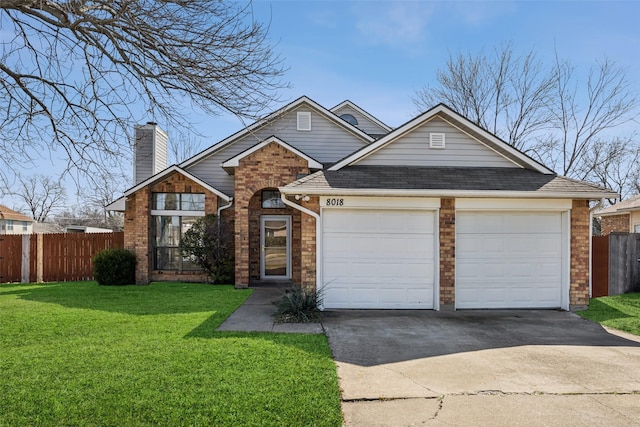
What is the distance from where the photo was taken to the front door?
1575 cm

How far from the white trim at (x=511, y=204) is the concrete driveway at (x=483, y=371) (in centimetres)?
269

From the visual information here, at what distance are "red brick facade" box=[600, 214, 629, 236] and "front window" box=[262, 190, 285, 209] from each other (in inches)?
604

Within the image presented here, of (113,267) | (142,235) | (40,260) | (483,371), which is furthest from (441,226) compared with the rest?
(40,260)

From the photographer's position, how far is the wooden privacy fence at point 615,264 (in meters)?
13.5

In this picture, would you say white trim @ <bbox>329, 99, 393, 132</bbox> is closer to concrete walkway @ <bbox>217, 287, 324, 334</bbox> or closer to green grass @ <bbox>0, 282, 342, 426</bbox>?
concrete walkway @ <bbox>217, 287, 324, 334</bbox>

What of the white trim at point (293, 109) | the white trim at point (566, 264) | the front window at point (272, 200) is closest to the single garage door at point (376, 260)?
the white trim at point (566, 264)

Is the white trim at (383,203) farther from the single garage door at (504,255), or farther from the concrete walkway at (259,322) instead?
the concrete walkway at (259,322)

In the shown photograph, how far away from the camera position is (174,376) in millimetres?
5355

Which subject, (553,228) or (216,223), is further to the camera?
(216,223)

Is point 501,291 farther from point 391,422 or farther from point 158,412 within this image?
point 158,412

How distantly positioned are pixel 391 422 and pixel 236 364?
240 centimetres

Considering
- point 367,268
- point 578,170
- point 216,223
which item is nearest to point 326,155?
point 216,223

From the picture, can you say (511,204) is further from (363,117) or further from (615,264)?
(363,117)

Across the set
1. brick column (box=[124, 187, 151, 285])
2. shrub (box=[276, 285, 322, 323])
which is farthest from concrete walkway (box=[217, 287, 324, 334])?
brick column (box=[124, 187, 151, 285])
